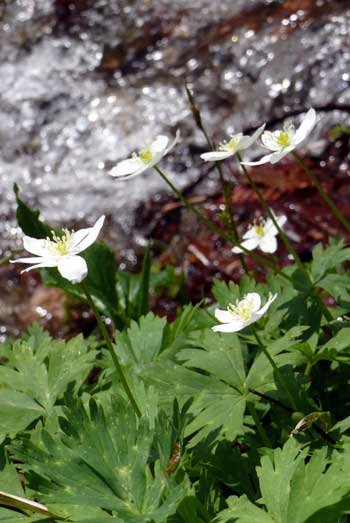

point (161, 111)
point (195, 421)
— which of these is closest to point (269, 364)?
point (195, 421)

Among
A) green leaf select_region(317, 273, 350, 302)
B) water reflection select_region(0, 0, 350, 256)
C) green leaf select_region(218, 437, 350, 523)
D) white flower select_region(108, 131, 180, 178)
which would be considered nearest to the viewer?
green leaf select_region(218, 437, 350, 523)

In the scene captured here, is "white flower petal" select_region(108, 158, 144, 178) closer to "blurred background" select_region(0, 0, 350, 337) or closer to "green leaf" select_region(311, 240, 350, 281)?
"green leaf" select_region(311, 240, 350, 281)

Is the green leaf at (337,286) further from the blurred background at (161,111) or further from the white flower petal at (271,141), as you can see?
the blurred background at (161,111)

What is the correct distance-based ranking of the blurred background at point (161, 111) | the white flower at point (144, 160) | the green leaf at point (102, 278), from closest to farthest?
the white flower at point (144, 160) < the green leaf at point (102, 278) < the blurred background at point (161, 111)

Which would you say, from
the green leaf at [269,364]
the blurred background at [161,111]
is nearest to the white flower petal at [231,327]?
the green leaf at [269,364]

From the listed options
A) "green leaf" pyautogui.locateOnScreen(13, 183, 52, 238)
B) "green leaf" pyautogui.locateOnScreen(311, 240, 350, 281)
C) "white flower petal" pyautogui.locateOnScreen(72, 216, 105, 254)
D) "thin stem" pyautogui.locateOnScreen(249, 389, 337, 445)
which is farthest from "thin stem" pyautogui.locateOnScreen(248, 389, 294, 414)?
"green leaf" pyautogui.locateOnScreen(13, 183, 52, 238)

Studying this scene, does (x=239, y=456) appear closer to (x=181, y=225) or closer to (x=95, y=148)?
(x=181, y=225)

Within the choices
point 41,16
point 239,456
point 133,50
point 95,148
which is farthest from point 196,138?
point 239,456
